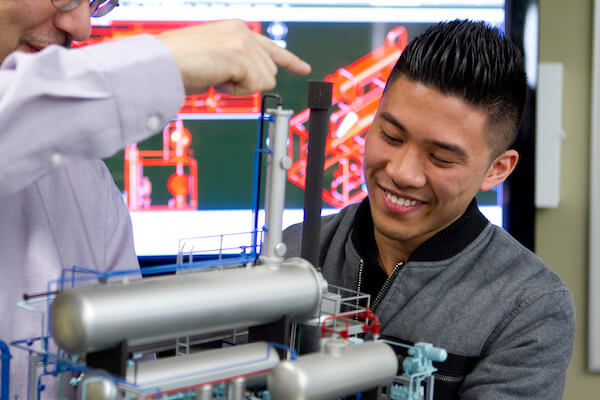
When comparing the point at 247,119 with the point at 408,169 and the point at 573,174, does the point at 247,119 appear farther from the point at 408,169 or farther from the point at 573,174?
the point at 573,174

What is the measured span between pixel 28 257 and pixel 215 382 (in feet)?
1.35

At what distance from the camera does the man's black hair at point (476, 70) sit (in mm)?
1087

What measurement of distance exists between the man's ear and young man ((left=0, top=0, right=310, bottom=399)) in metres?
0.55

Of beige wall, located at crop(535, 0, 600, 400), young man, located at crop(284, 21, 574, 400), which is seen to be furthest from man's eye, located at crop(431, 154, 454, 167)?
beige wall, located at crop(535, 0, 600, 400)

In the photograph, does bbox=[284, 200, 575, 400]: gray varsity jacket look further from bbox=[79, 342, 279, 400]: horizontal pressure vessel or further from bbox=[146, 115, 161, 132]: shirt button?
bbox=[146, 115, 161, 132]: shirt button

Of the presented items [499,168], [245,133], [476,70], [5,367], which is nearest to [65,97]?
[5,367]

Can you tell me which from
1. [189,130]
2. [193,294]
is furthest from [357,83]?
[193,294]

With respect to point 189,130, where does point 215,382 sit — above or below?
below

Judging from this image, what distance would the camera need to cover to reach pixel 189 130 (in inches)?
69.5

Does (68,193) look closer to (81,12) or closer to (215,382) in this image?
(81,12)

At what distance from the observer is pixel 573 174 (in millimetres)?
2008

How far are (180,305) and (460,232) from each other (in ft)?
2.23

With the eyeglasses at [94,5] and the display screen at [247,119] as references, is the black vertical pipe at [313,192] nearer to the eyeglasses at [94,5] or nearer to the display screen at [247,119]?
the eyeglasses at [94,5]

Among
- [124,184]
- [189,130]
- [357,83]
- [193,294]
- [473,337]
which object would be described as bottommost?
[473,337]
